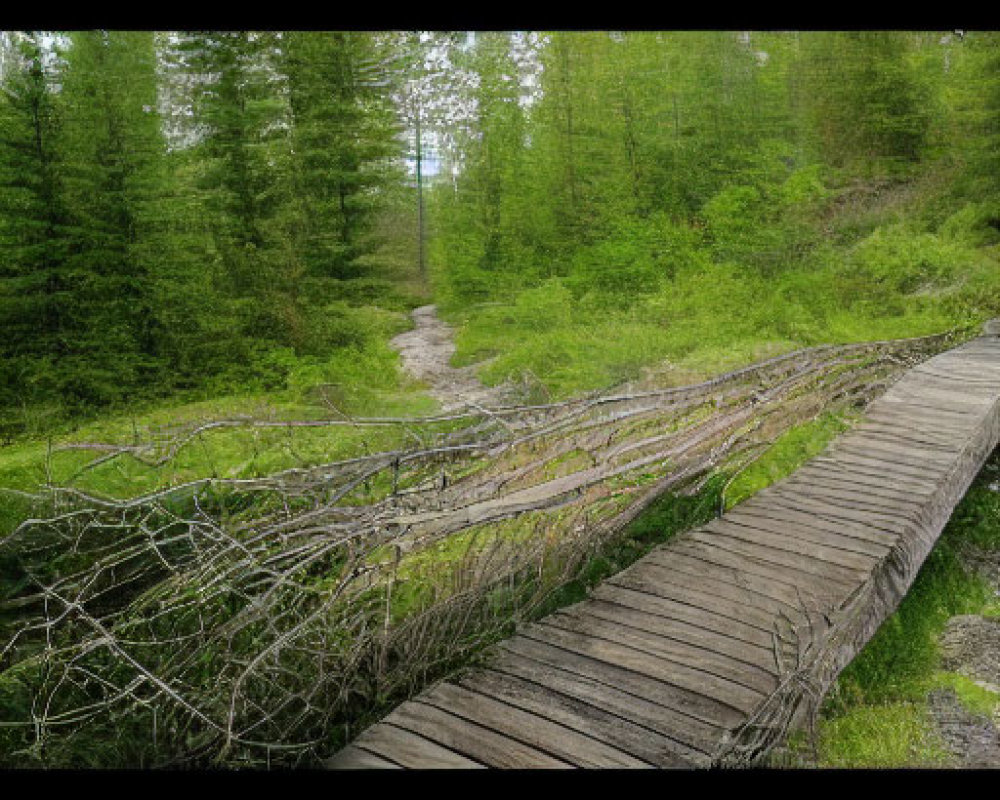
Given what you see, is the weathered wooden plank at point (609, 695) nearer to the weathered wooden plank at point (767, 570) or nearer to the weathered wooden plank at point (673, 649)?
the weathered wooden plank at point (673, 649)

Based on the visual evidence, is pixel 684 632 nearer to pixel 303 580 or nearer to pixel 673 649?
pixel 673 649

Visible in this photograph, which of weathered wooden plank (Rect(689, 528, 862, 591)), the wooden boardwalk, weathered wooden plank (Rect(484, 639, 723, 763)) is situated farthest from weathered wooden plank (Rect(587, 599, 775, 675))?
weathered wooden plank (Rect(689, 528, 862, 591))

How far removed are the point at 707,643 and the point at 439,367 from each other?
212 cm

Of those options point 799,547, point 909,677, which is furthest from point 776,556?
point 909,677

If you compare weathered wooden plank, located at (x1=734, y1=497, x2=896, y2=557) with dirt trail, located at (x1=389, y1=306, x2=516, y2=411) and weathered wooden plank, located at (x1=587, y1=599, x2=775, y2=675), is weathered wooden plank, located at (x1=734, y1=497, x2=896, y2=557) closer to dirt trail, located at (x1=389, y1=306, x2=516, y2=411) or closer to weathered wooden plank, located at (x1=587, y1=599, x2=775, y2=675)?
weathered wooden plank, located at (x1=587, y1=599, x2=775, y2=675)

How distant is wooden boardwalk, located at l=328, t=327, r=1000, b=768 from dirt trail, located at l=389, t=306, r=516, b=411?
4.37 ft

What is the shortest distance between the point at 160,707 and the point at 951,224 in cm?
500

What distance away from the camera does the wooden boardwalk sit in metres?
1.76

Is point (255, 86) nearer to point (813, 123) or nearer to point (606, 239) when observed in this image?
point (606, 239)

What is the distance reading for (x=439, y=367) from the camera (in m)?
3.94

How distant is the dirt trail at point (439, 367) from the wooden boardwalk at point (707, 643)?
1332 mm

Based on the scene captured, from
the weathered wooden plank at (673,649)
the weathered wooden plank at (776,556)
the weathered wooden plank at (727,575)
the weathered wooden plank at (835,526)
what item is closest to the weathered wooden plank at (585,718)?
the weathered wooden plank at (673,649)

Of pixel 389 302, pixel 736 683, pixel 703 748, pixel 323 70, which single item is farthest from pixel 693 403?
pixel 323 70

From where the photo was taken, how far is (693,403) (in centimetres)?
355
